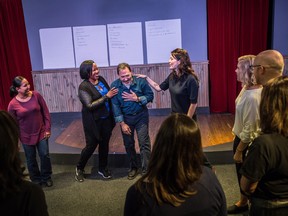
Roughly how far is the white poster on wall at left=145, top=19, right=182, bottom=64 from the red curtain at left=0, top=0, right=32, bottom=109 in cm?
204

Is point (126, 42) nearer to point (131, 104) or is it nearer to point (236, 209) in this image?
point (131, 104)

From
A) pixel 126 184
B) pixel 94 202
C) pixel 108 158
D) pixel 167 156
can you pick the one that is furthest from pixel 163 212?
pixel 108 158

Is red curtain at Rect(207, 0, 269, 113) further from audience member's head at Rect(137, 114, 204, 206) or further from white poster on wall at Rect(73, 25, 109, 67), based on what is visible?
audience member's head at Rect(137, 114, 204, 206)

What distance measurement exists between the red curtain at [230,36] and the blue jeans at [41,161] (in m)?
2.84

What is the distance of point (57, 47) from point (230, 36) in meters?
2.77

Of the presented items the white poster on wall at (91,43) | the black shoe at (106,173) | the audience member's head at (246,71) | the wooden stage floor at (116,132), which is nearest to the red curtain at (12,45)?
the white poster on wall at (91,43)

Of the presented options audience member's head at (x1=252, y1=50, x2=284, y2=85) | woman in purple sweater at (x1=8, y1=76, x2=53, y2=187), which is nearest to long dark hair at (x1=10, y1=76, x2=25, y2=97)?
woman in purple sweater at (x1=8, y1=76, x2=53, y2=187)

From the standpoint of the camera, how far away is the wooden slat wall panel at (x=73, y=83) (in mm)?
5207

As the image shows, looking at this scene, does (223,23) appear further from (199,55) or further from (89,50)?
(89,50)

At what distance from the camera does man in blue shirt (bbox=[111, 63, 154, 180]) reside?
10.7 ft

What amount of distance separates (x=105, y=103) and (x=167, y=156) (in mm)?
Answer: 2159

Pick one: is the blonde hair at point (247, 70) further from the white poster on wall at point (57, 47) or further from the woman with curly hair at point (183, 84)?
the white poster on wall at point (57, 47)

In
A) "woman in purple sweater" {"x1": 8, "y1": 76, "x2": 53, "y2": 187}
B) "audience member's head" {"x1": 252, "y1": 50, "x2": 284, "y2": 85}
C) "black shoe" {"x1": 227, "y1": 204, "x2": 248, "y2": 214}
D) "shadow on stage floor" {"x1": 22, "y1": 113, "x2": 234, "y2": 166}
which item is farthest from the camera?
"shadow on stage floor" {"x1": 22, "y1": 113, "x2": 234, "y2": 166}

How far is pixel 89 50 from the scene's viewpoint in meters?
5.39
